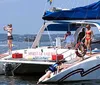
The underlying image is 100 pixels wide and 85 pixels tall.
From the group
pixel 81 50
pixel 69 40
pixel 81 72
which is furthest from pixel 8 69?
pixel 81 72

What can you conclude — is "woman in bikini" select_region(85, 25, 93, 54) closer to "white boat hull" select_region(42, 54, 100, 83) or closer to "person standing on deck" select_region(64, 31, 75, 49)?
"white boat hull" select_region(42, 54, 100, 83)

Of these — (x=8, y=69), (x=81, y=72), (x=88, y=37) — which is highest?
(x=88, y=37)

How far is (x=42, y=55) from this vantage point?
17891 mm

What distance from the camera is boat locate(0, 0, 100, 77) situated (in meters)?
17.3

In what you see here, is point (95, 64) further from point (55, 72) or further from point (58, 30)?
point (58, 30)

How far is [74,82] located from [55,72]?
89cm

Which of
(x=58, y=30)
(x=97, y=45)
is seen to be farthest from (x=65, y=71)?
(x=58, y=30)

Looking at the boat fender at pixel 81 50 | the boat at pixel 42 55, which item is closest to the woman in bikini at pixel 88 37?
the boat fender at pixel 81 50

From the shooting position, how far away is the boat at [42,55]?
681 inches

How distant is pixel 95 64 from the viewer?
16438 mm

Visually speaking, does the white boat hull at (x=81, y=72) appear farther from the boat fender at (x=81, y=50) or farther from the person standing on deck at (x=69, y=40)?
the person standing on deck at (x=69, y=40)

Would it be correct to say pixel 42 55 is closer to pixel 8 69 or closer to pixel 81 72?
pixel 8 69

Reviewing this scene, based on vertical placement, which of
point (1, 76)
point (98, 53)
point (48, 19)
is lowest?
point (1, 76)

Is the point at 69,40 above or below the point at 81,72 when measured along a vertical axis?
above
